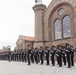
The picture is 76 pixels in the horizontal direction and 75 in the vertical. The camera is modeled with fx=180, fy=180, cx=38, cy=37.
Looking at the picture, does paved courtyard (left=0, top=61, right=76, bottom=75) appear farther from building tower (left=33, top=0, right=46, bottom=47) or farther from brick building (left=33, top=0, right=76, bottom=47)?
building tower (left=33, top=0, right=46, bottom=47)

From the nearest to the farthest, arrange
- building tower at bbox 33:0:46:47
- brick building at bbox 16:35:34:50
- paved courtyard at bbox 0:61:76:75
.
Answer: paved courtyard at bbox 0:61:76:75 < building tower at bbox 33:0:46:47 < brick building at bbox 16:35:34:50

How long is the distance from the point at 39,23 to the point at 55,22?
2.96m

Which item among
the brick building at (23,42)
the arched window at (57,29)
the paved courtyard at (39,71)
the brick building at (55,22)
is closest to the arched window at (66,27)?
the brick building at (55,22)

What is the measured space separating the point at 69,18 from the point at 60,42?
425 cm

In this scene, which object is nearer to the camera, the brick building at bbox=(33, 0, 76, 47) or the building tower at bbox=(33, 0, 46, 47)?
the brick building at bbox=(33, 0, 76, 47)

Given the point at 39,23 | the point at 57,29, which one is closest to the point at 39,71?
the point at 57,29

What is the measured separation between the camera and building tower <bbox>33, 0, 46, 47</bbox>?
32256 millimetres

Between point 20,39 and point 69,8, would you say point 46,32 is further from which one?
point 20,39

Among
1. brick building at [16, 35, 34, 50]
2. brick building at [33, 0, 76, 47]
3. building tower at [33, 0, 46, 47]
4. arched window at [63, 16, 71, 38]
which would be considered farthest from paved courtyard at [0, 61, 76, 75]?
brick building at [16, 35, 34, 50]

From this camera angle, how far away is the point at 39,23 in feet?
107

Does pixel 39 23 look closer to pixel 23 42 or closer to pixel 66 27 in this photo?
pixel 66 27

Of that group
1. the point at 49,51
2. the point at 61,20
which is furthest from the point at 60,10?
the point at 49,51

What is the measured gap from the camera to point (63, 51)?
608 inches

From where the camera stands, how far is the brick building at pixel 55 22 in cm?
2814
